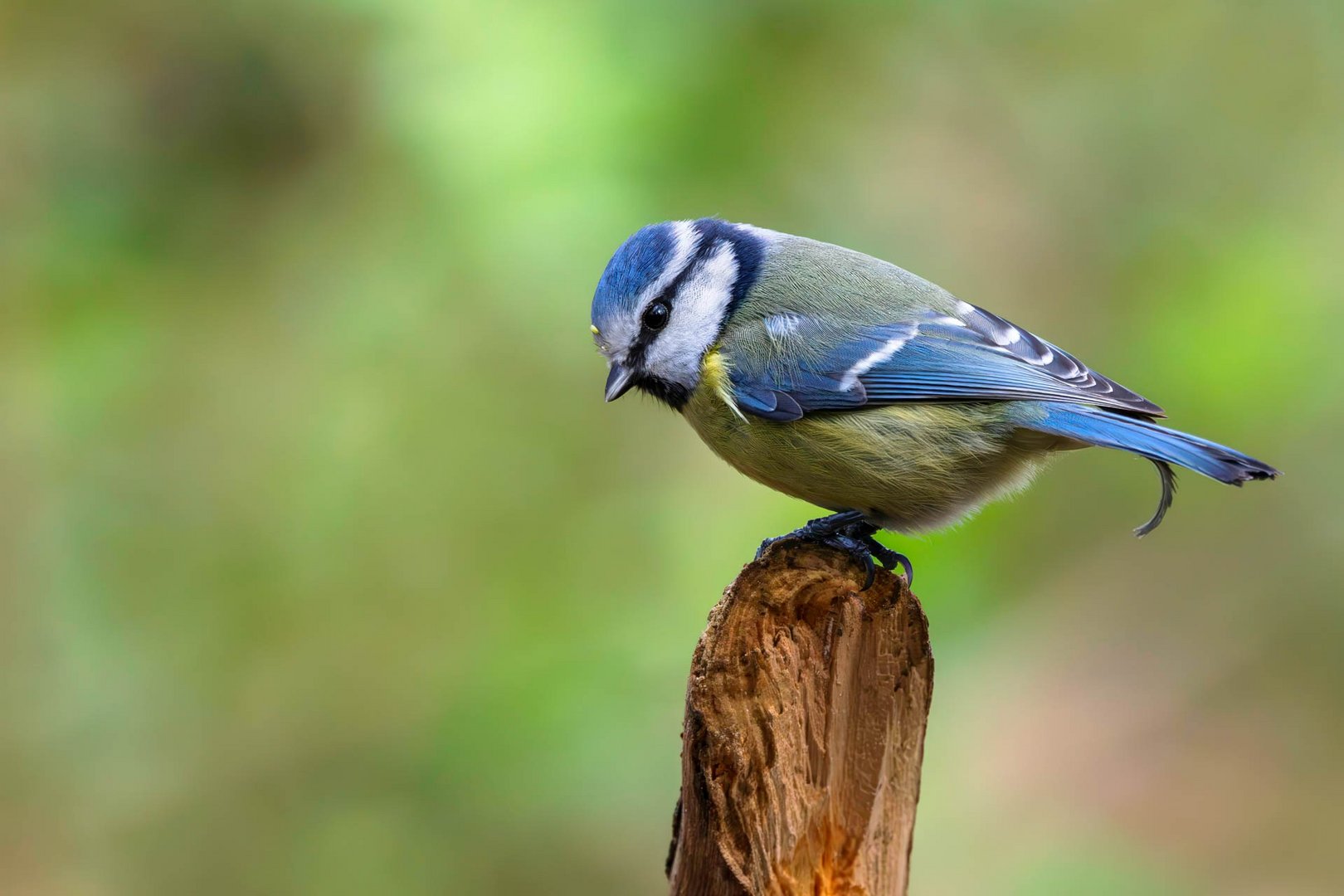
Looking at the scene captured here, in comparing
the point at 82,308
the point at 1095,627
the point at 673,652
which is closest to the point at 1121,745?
the point at 1095,627

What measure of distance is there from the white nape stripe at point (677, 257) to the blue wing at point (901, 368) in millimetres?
Answer: 215

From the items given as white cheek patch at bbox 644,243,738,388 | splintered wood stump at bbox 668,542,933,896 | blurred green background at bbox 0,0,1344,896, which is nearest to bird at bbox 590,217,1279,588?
white cheek patch at bbox 644,243,738,388

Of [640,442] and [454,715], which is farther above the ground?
[640,442]

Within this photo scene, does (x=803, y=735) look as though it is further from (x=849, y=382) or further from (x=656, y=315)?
(x=656, y=315)

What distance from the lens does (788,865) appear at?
73.6 inches

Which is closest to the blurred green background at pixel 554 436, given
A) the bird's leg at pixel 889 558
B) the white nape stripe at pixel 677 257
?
the white nape stripe at pixel 677 257

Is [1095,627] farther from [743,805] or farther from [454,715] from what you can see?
[743,805]

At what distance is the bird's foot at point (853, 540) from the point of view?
7.08ft

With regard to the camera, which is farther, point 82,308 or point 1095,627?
point 1095,627

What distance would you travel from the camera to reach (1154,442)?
2.10 meters

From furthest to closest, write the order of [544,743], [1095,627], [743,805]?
1. [1095,627]
2. [544,743]
3. [743,805]

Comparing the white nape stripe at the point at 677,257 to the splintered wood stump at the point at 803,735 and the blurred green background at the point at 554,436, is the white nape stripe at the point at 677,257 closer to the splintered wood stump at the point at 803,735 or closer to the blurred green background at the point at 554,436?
the blurred green background at the point at 554,436

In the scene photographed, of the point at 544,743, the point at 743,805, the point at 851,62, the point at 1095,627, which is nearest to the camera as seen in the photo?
the point at 743,805

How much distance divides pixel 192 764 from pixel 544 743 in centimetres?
102
